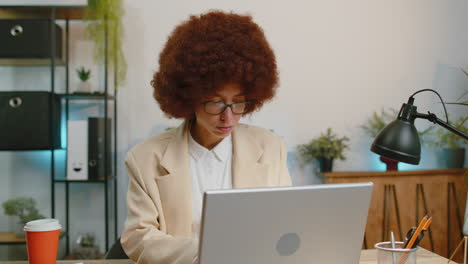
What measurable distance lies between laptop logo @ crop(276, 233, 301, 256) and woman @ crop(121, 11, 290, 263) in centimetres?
50

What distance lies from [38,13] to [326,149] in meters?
2.22

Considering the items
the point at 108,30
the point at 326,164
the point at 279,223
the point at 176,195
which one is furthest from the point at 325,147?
the point at 279,223

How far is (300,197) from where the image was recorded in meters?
0.91

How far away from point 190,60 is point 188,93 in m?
0.11

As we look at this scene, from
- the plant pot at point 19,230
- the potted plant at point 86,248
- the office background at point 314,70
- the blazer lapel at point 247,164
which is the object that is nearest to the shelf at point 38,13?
the office background at point 314,70

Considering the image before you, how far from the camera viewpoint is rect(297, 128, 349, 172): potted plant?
3.28m

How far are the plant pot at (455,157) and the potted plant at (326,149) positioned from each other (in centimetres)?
77

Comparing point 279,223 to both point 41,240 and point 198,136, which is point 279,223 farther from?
point 198,136

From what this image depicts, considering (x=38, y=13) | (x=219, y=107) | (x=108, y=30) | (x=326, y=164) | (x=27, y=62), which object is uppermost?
(x=38, y=13)

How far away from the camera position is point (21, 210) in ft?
10.0

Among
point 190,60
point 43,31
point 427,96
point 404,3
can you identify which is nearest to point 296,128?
point 427,96

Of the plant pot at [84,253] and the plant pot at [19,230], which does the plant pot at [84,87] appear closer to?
the plant pot at [19,230]

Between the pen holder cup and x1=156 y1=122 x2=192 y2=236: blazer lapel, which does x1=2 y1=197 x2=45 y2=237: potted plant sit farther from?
the pen holder cup

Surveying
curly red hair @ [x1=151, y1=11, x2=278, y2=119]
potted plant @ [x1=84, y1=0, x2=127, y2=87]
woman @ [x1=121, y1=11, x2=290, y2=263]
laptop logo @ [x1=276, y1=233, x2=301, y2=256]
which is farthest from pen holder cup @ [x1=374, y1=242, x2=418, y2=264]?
potted plant @ [x1=84, y1=0, x2=127, y2=87]
